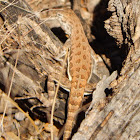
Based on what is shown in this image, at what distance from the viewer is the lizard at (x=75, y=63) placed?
10.7 feet

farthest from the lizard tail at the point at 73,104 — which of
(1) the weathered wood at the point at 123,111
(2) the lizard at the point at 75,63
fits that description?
(1) the weathered wood at the point at 123,111

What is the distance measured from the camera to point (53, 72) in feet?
11.8

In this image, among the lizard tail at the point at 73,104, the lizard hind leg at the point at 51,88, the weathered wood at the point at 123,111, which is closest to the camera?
the weathered wood at the point at 123,111

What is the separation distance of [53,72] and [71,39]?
97 cm

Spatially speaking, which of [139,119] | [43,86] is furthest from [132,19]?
[43,86]

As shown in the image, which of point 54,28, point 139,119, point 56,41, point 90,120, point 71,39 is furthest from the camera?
point 54,28

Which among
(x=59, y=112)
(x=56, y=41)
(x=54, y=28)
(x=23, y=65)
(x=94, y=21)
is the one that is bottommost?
(x=59, y=112)

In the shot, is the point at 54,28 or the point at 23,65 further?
the point at 54,28

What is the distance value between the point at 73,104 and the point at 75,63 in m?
0.85

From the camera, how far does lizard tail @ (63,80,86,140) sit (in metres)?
3.12

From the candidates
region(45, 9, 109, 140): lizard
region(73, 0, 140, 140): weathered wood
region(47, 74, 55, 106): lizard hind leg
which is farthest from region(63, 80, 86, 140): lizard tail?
region(73, 0, 140, 140): weathered wood

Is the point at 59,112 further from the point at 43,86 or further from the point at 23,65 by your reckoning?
the point at 23,65

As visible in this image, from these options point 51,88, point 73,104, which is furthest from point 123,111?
point 51,88

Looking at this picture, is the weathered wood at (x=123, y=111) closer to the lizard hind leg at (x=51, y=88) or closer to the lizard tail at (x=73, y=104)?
the lizard tail at (x=73, y=104)
